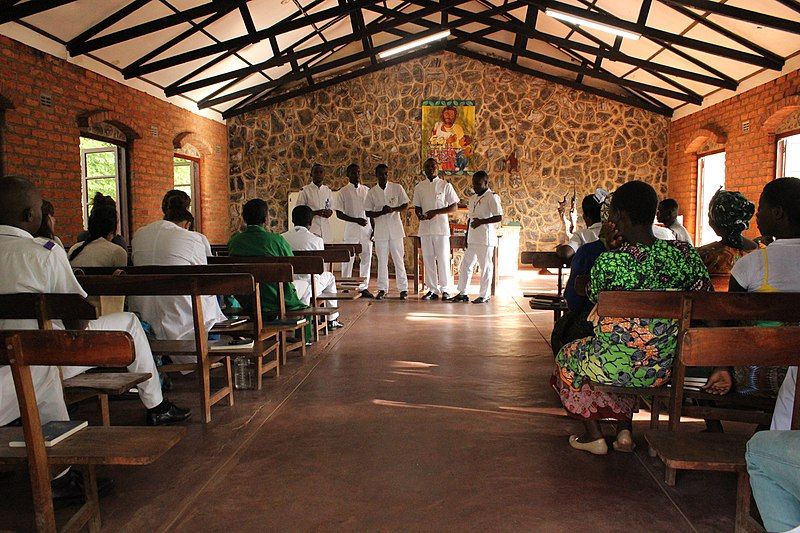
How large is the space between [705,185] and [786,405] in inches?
368

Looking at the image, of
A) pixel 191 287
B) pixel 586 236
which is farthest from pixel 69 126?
pixel 586 236

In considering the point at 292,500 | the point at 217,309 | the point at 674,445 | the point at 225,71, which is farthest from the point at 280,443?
the point at 225,71

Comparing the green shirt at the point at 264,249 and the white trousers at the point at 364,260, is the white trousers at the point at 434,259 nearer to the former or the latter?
the white trousers at the point at 364,260

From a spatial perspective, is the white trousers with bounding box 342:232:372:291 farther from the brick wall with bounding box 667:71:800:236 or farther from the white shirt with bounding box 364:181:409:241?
the brick wall with bounding box 667:71:800:236

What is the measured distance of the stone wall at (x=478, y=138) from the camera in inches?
443

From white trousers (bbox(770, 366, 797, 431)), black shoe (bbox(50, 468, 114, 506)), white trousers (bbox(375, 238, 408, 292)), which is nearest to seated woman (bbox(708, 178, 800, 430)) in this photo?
white trousers (bbox(770, 366, 797, 431))

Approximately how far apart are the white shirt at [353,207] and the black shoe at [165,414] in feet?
17.2

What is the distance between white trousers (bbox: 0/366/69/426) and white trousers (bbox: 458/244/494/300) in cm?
578

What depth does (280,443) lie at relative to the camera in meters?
2.75

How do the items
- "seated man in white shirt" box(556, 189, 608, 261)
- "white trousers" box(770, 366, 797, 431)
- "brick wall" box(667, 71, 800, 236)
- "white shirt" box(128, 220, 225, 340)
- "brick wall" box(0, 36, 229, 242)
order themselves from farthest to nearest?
"brick wall" box(667, 71, 800, 236) → "brick wall" box(0, 36, 229, 242) → "seated man in white shirt" box(556, 189, 608, 261) → "white shirt" box(128, 220, 225, 340) → "white trousers" box(770, 366, 797, 431)

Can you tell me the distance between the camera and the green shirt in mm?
4301

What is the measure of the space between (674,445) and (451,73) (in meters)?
10.4

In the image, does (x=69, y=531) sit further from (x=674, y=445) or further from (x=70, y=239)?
(x=70, y=239)

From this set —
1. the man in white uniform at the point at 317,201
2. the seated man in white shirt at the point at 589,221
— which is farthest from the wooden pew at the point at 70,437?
the man in white uniform at the point at 317,201
